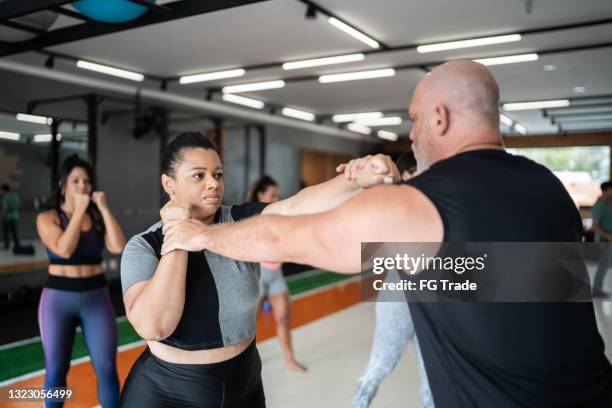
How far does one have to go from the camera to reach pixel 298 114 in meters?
12.1

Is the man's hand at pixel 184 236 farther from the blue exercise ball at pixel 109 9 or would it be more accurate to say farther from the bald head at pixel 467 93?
the blue exercise ball at pixel 109 9

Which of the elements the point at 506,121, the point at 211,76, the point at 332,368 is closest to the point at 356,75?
the point at 211,76

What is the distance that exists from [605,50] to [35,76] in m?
7.73

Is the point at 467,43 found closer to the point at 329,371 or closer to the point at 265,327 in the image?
the point at 265,327

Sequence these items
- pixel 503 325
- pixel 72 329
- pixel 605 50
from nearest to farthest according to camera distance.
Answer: pixel 503 325, pixel 72 329, pixel 605 50

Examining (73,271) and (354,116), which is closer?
(73,271)

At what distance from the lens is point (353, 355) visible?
4613 millimetres

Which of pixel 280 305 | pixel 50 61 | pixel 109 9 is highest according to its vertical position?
pixel 50 61

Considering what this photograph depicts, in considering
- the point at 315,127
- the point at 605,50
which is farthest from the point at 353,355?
the point at 315,127

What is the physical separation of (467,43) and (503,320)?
578 cm

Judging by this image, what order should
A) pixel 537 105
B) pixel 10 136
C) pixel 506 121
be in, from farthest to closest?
1. pixel 506 121
2. pixel 537 105
3. pixel 10 136

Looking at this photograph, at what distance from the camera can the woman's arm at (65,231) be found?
3.08 meters

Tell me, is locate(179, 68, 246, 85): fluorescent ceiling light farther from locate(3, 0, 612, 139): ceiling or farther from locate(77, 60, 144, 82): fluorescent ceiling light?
locate(77, 60, 144, 82): fluorescent ceiling light

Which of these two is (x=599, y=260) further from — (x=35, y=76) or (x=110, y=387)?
(x=35, y=76)
